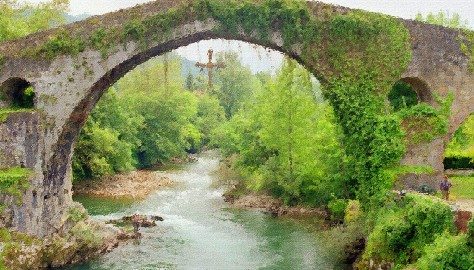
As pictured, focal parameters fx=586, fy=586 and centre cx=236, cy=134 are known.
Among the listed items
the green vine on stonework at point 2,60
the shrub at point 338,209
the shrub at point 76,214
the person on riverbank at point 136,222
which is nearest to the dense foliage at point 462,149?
the shrub at point 338,209

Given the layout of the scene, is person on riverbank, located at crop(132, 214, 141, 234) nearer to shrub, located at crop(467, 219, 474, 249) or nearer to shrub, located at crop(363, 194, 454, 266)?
shrub, located at crop(363, 194, 454, 266)

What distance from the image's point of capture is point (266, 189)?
2845 cm

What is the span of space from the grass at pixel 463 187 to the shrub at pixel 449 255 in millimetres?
5202

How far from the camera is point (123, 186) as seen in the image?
32.6 meters

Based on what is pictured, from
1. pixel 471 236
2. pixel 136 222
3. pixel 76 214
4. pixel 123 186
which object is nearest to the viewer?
pixel 471 236

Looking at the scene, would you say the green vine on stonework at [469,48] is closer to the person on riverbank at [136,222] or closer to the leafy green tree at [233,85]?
the person on riverbank at [136,222]

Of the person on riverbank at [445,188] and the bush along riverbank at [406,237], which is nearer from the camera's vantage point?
the bush along riverbank at [406,237]

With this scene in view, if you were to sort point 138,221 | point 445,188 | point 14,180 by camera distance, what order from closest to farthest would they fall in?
point 445,188 < point 14,180 < point 138,221

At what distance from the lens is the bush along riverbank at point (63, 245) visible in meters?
16.3

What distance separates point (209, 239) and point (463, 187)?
29.1ft

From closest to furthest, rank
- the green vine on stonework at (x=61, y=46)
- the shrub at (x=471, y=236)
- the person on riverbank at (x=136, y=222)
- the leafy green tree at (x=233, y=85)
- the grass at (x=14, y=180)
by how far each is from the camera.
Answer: the shrub at (x=471, y=236) < the grass at (x=14, y=180) < the green vine on stonework at (x=61, y=46) < the person on riverbank at (x=136, y=222) < the leafy green tree at (x=233, y=85)

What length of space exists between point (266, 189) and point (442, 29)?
13.4 meters

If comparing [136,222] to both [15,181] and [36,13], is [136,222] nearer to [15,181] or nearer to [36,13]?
[15,181]

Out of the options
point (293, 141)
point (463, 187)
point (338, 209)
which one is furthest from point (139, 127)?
point (463, 187)
